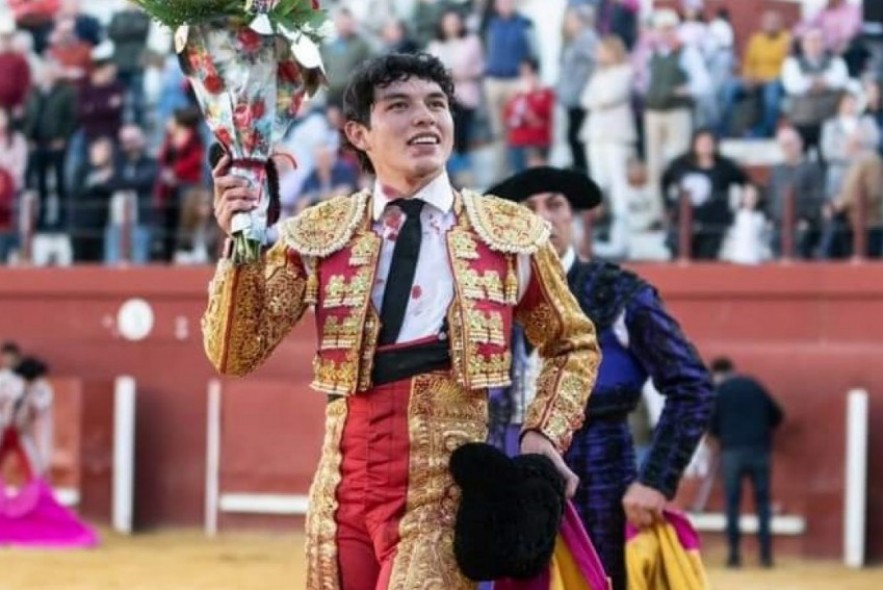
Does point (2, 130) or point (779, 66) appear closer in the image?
point (779, 66)

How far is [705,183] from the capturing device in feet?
44.4

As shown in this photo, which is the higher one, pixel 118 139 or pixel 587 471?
pixel 118 139

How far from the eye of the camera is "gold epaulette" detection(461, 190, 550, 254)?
433cm

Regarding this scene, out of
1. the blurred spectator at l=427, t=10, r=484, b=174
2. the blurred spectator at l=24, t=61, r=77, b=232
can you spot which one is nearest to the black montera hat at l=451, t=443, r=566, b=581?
the blurred spectator at l=427, t=10, r=484, b=174

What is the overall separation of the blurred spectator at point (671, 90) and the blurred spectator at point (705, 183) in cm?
14

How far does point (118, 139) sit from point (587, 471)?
33.3 ft

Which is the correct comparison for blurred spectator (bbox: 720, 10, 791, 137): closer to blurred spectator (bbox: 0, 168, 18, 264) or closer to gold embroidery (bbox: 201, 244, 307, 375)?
blurred spectator (bbox: 0, 168, 18, 264)

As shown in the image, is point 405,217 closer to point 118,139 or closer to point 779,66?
point 779,66

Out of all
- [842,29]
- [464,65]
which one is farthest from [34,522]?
[842,29]

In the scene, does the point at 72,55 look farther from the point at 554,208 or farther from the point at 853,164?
the point at 554,208

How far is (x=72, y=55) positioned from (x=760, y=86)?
458 cm

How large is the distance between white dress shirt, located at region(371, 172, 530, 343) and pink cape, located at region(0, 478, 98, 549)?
10.6 meters

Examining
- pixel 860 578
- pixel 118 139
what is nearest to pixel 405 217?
pixel 860 578

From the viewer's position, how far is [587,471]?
17.9 feet
